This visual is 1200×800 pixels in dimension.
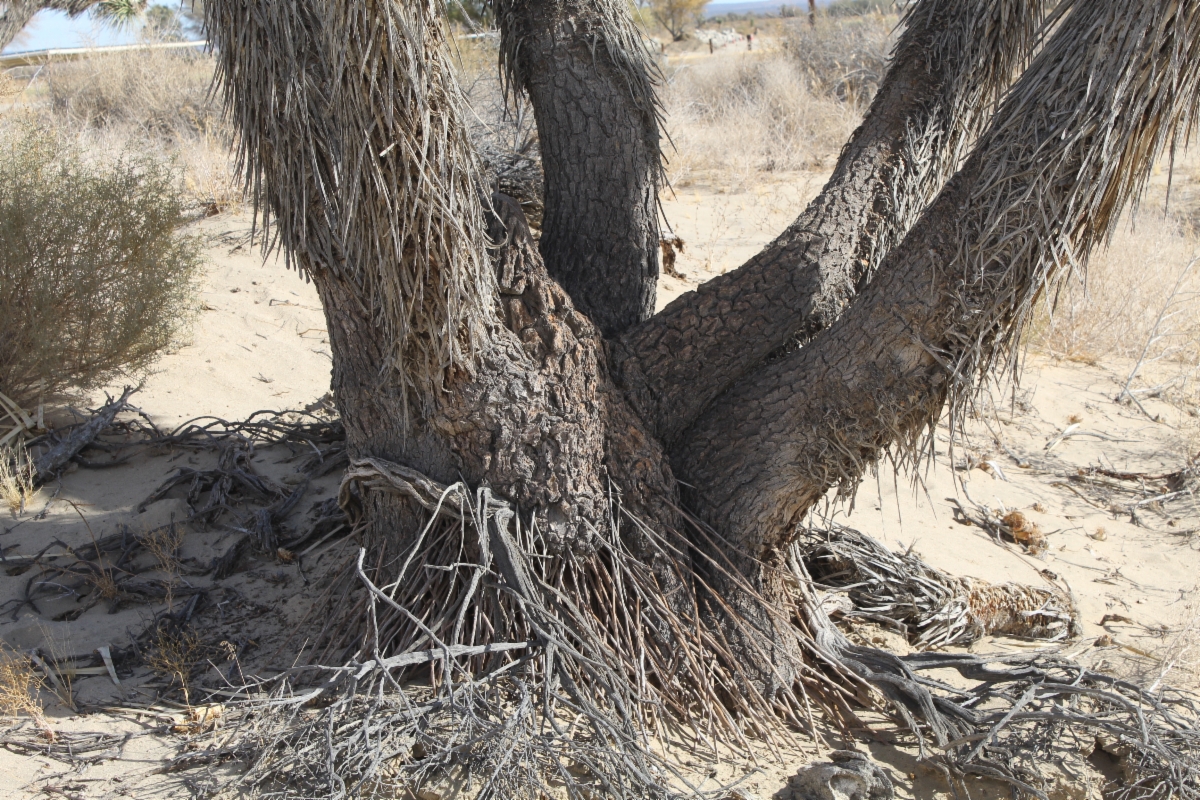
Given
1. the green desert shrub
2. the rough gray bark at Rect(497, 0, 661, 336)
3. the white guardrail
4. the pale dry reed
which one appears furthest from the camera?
the white guardrail

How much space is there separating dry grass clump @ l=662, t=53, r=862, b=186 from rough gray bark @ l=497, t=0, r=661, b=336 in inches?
244

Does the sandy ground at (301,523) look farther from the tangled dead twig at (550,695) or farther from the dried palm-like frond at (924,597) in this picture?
the tangled dead twig at (550,695)

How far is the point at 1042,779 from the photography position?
2.68 m

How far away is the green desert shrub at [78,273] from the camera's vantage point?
4.69 meters

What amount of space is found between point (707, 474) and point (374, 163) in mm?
1425

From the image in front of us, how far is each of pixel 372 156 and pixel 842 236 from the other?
1593 millimetres

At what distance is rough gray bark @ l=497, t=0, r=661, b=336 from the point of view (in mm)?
3117

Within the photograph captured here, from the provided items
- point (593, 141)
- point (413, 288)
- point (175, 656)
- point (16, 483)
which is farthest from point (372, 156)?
point (16, 483)

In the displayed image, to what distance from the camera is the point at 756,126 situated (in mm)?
10922

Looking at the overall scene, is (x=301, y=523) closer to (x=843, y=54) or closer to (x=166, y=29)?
(x=843, y=54)

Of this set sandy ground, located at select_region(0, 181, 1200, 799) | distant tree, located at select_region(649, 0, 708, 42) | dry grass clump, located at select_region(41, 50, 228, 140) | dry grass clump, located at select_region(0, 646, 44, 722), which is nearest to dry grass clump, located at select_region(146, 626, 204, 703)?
sandy ground, located at select_region(0, 181, 1200, 799)

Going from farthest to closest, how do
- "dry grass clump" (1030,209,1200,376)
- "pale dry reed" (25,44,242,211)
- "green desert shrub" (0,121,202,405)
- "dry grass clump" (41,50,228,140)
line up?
"dry grass clump" (41,50,228,140), "pale dry reed" (25,44,242,211), "dry grass clump" (1030,209,1200,376), "green desert shrub" (0,121,202,405)

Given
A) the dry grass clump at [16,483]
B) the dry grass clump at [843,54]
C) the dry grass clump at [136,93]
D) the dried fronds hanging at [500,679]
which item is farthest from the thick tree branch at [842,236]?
the dry grass clump at [843,54]

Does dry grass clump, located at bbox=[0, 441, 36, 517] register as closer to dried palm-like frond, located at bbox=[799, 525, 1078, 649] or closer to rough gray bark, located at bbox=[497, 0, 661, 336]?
rough gray bark, located at bbox=[497, 0, 661, 336]
